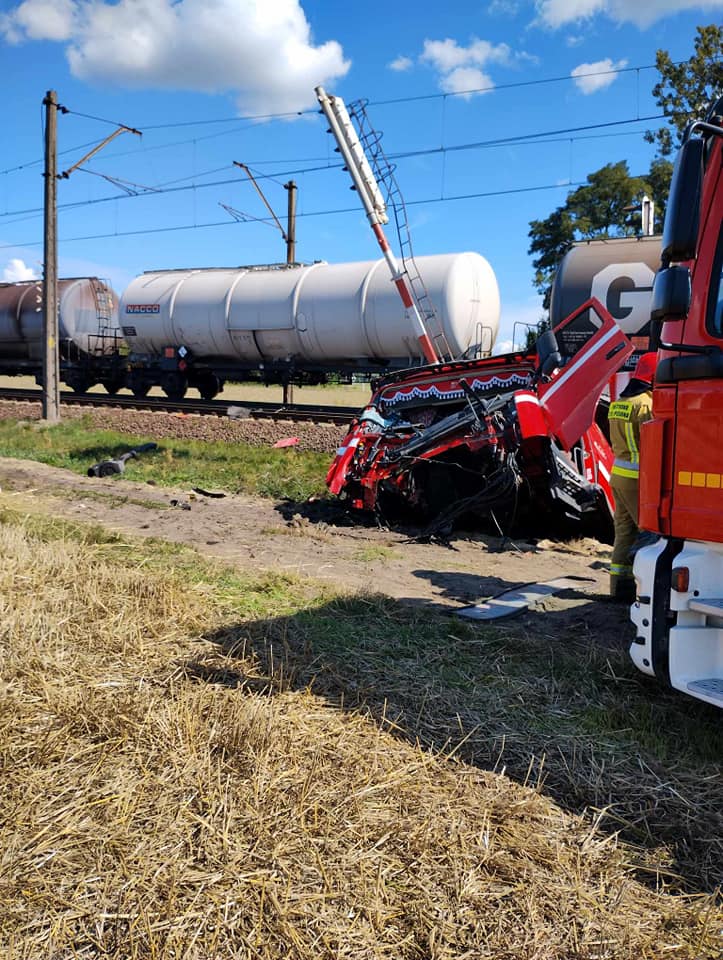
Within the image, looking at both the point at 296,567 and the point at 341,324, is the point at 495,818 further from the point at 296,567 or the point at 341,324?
the point at 341,324

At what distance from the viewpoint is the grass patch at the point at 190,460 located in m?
11.4

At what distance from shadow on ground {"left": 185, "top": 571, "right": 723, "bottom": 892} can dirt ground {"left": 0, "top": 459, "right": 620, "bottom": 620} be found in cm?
81

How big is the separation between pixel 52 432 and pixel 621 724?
14563 millimetres

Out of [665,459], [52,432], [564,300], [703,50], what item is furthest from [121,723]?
[703,50]

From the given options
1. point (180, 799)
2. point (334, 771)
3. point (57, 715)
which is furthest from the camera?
point (57, 715)

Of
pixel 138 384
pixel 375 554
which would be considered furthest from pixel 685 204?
pixel 138 384

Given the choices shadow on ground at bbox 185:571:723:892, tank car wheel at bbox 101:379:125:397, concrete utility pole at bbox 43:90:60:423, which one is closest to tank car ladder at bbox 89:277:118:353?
tank car wheel at bbox 101:379:125:397

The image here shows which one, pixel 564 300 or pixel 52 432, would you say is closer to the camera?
pixel 564 300

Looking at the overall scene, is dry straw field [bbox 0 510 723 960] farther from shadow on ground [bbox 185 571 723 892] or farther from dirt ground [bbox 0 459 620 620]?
dirt ground [bbox 0 459 620 620]

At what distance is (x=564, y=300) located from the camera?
12719 mm

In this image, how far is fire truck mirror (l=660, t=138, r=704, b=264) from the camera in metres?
2.97

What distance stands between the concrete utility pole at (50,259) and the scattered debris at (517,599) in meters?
13.6

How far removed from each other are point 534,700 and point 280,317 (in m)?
14.8

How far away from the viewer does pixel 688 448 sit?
3.31 meters
